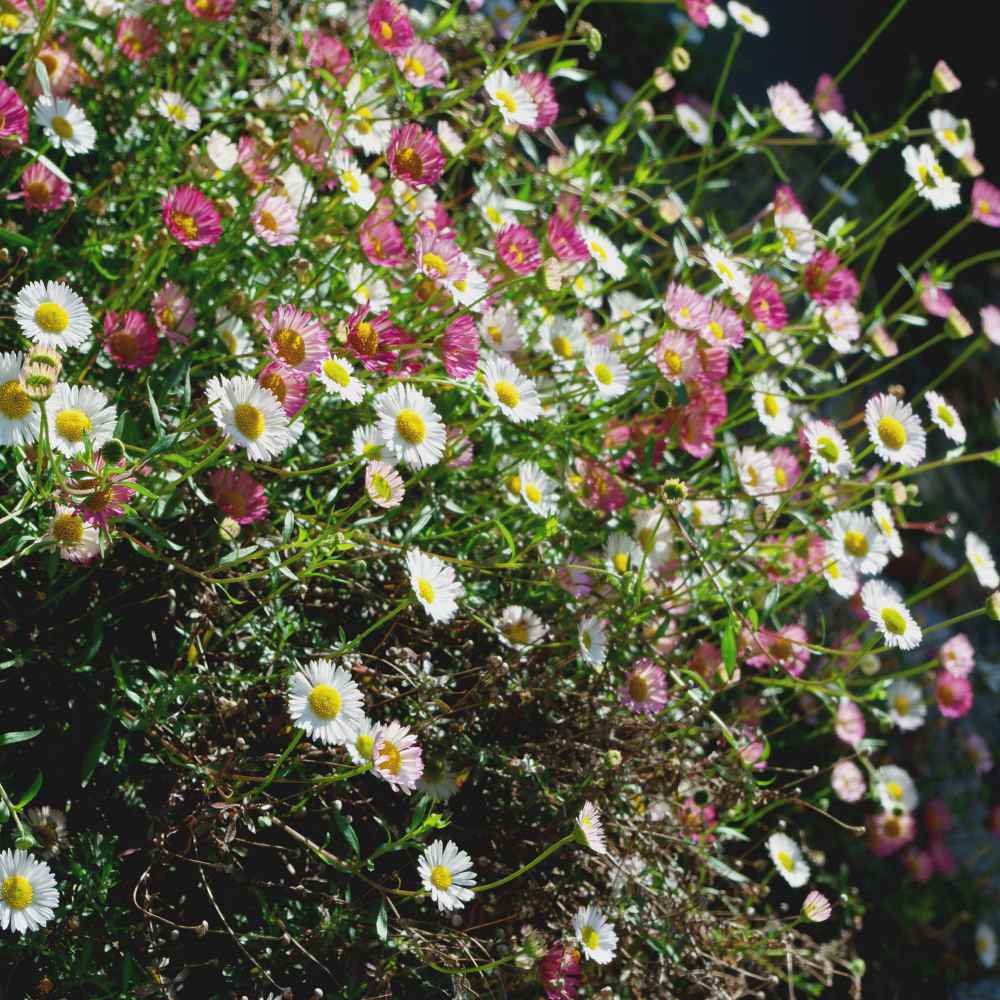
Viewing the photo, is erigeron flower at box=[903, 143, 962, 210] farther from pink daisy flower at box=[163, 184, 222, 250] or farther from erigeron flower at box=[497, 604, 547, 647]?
pink daisy flower at box=[163, 184, 222, 250]

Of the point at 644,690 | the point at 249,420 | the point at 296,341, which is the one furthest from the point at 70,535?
the point at 644,690

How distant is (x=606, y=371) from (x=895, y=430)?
0.42 metres

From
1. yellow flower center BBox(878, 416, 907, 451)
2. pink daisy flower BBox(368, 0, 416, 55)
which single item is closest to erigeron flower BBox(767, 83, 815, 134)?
yellow flower center BBox(878, 416, 907, 451)

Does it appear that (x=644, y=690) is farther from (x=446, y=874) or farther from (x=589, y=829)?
(x=446, y=874)

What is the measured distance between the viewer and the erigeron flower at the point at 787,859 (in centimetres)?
176

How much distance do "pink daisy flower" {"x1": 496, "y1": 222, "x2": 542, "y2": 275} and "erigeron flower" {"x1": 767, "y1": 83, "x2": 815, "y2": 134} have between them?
1.76ft

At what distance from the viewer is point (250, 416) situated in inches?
49.1

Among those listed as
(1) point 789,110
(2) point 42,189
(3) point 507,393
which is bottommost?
(2) point 42,189

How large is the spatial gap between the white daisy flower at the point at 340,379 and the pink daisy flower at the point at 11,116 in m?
0.46

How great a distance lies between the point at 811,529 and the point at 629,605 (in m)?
0.32

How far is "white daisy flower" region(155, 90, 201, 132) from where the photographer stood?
5.43 ft

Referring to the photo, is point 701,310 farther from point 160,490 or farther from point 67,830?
point 67,830

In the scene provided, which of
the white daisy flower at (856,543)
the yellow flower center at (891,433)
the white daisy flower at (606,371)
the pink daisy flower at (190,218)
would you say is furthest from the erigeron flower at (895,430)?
the pink daisy flower at (190,218)

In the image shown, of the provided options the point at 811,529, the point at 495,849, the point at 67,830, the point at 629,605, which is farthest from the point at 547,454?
the point at 67,830
